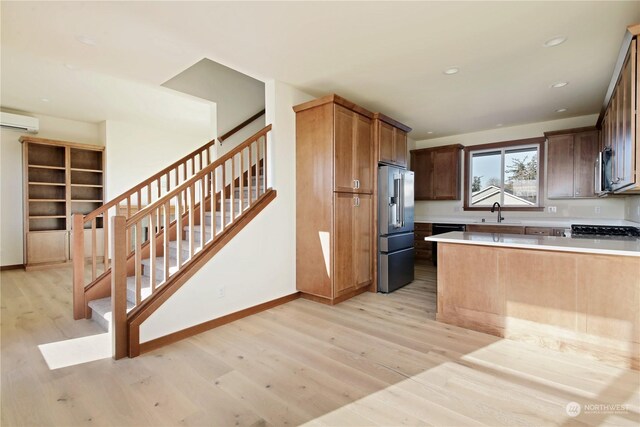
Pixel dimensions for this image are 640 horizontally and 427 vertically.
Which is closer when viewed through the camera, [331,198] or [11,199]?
[331,198]

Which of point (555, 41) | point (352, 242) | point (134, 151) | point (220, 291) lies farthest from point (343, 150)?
point (134, 151)

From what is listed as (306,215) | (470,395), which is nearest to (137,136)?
(306,215)

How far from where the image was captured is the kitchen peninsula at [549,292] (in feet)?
7.57

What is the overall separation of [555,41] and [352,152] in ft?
7.25

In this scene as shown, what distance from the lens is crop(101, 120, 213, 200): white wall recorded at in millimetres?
6242

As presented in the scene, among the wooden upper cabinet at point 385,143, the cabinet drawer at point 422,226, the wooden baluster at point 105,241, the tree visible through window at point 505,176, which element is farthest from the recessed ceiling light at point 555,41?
the wooden baluster at point 105,241

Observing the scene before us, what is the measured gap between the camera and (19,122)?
210 inches

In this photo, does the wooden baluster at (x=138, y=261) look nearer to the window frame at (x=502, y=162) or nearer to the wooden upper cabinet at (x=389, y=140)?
the wooden upper cabinet at (x=389, y=140)

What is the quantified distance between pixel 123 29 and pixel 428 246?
5734 mm

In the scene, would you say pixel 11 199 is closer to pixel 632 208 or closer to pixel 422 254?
pixel 422 254

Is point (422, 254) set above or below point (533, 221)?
below

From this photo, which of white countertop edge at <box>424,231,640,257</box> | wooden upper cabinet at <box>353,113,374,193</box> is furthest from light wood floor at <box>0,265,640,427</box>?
wooden upper cabinet at <box>353,113,374,193</box>

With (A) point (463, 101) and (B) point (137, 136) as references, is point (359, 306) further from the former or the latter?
(B) point (137, 136)

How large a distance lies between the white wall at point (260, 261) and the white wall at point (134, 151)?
162 inches
